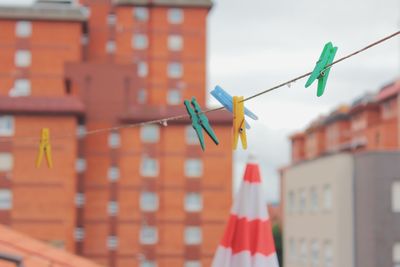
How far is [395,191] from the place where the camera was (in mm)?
36969

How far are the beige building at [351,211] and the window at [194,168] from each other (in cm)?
1590

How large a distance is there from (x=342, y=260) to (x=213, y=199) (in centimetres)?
2244

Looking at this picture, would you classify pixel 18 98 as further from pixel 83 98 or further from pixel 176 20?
pixel 176 20

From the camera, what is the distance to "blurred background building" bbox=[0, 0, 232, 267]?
57594 mm

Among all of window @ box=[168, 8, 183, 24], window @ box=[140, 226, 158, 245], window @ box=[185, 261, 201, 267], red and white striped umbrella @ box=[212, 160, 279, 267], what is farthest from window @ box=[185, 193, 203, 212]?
red and white striped umbrella @ box=[212, 160, 279, 267]

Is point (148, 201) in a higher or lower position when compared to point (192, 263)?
higher

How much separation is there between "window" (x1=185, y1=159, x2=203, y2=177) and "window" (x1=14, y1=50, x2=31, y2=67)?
13300 mm

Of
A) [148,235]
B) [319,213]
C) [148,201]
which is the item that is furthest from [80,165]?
[319,213]

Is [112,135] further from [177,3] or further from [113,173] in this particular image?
[177,3]

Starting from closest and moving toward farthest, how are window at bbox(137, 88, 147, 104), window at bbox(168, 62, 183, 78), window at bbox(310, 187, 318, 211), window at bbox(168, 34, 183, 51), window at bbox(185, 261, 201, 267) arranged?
window at bbox(310, 187, 318, 211) < window at bbox(185, 261, 201, 267) < window at bbox(137, 88, 147, 104) < window at bbox(168, 34, 183, 51) < window at bbox(168, 62, 183, 78)

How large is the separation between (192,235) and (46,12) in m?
18.6

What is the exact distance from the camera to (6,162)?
57.7 meters

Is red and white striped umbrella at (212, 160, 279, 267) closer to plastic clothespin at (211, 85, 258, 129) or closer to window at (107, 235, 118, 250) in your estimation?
plastic clothespin at (211, 85, 258, 129)

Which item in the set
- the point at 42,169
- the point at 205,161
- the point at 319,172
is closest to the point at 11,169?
the point at 42,169
